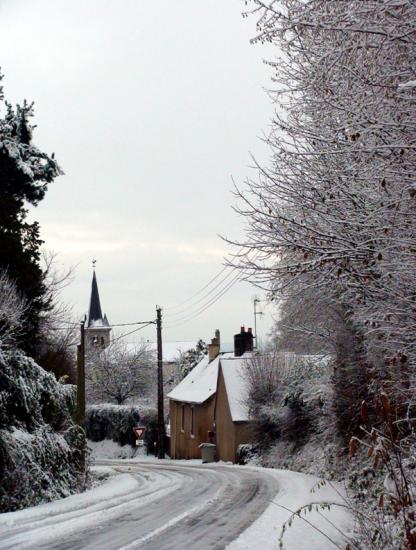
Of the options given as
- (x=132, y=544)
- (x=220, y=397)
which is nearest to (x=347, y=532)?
(x=132, y=544)

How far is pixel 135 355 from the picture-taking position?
65188 millimetres

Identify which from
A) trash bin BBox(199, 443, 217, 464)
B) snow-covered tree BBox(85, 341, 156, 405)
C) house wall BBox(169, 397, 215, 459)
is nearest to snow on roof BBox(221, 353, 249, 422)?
trash bin BBox(199, 443, 217, 464)

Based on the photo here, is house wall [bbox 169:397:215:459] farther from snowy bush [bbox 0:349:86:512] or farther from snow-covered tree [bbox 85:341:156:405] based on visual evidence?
snowy bush [bbox 0:349:86:512]

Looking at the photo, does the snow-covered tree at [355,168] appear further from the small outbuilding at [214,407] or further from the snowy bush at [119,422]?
the snowy bush at [119,422]

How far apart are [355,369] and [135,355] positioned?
47894 mm

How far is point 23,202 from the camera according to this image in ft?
88.8

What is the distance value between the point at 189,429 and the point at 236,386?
26.1 feet

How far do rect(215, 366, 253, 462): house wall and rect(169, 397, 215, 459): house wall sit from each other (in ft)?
5.55

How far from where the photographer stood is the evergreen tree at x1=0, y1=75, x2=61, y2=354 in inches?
991

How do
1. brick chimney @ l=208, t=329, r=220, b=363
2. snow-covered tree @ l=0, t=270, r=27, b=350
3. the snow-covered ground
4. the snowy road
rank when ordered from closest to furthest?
the snow-covered ground
the snowy road
snow-covered tree @ l=0, t=270, r=27, b=350
brick chimney @ l=208, t=329, r=220, b=363

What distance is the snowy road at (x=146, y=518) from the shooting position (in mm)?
11477

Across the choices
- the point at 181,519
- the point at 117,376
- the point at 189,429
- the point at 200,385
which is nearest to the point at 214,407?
the point at 200,385

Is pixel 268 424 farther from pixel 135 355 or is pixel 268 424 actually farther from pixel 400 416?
pixel 135 355

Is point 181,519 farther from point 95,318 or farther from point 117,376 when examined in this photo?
point 95,318
